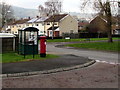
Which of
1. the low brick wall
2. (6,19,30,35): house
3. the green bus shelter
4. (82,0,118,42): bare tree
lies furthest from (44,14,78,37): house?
the green bus shelter

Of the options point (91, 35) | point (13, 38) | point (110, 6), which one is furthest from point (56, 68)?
point (91, 35)

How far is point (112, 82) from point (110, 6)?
26335mm

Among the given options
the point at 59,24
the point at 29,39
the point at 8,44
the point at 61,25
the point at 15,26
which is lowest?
the point at 8,44

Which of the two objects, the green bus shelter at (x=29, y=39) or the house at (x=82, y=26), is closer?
the green bus shelter at (x=29, y=39)

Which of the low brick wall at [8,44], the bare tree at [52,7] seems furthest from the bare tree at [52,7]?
the low brick wall at [8,44]

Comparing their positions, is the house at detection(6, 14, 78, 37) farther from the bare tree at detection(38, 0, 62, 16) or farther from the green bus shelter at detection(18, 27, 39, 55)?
the green bus shelter at detection(18, 27, 39, 55)

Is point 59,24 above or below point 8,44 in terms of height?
above

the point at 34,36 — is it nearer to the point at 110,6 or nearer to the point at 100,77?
Answer: the point at 100,77

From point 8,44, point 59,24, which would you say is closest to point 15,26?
point 59,24

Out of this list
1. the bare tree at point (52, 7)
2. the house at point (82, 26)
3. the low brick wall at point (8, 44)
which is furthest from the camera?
the house at point (82, 26)

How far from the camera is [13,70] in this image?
415 inches

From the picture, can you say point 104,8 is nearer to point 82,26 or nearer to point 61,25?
point 61,25

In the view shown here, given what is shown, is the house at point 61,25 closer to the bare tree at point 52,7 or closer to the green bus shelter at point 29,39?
the bare tree at point 52,7

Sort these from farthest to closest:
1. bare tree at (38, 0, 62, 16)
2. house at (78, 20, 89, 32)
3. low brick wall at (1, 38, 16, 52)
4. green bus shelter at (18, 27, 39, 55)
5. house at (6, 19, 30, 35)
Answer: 1. house at (6, 19, 30, 35)
2. house at (78, 20, 89, 32)
3. bare tree at (38, 0, 62, 16)
4. low brick wall at (1, 38, 16, 52)
5. green bus shelter at (18, 27, 39, 55)
